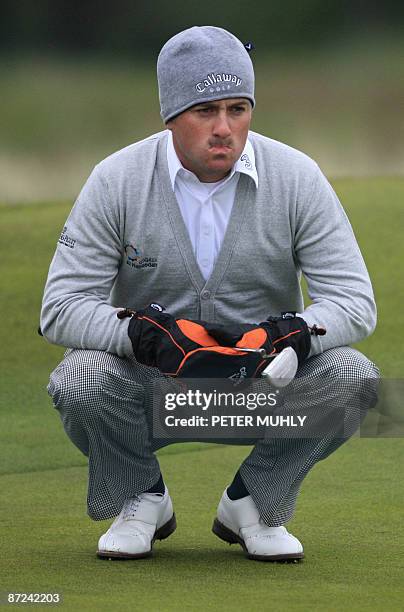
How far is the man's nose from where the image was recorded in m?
2.96

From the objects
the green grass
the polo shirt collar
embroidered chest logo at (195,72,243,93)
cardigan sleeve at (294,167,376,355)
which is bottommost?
the green grass

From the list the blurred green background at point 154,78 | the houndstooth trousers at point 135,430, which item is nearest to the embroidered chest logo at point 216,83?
the houndstooth trousers at point 135,430

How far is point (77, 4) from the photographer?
1012 cm

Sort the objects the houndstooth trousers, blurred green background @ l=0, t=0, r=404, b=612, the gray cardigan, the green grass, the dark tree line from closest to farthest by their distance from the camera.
→ the green grass, blurred green background @ l=0, t=0, r=404, b=612, the houndstooth trousers, the gray cardigan, the dark tree line

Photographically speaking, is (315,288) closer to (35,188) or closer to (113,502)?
(113,502)

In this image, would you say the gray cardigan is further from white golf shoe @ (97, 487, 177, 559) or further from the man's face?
white golf shoe @ (97, 487, 177, 559)

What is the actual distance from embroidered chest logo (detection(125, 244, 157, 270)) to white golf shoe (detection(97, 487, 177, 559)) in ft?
1.68

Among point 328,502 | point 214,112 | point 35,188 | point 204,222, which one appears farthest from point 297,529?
point 35,188

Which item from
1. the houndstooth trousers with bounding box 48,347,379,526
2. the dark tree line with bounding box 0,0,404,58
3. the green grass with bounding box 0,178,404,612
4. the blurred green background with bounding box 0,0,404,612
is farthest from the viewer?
the dark tree line with bounding box 0,0,404,58

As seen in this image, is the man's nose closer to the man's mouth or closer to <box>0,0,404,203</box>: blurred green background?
the man's mouth

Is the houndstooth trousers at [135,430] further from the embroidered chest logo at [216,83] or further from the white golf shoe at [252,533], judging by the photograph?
the embroidered chest logo at [216,83]

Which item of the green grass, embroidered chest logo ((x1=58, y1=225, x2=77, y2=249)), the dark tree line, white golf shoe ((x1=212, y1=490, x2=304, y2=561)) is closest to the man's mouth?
embroidered chest logo ((x1=58, y1=225, x2=77, y2=249))

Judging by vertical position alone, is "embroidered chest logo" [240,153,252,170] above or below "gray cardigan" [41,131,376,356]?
above

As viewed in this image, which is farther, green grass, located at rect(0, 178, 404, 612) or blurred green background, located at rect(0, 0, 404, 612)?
blurred green background, located at rect(0, 0, 404, 612)
